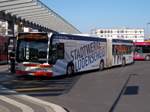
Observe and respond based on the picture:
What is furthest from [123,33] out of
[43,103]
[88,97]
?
[43,103]

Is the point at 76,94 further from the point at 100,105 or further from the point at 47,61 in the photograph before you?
the point at 47,61

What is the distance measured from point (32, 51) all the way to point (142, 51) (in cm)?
3934

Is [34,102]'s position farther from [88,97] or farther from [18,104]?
[88,97]

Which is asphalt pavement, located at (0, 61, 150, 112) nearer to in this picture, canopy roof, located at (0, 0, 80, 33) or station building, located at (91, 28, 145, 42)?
canopy roof, located at (0, 0, 80, 33)

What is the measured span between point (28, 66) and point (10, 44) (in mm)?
8994

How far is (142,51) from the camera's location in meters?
62.3

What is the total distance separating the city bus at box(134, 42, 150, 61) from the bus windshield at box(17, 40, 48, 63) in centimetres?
3822

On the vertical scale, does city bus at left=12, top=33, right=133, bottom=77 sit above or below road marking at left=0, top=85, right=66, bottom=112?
above

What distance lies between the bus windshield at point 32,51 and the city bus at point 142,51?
38.2m

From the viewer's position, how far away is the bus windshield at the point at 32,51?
80.0 ft

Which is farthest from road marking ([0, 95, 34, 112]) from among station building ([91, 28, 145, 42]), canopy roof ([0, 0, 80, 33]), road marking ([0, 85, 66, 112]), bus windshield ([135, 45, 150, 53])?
station building ([91, 28, 145, 42])

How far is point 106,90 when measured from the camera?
62.6 ft

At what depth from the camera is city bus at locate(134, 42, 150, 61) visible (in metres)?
61.8

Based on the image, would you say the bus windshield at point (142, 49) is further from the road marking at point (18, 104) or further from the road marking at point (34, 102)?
the road marking at point (18, 104)
